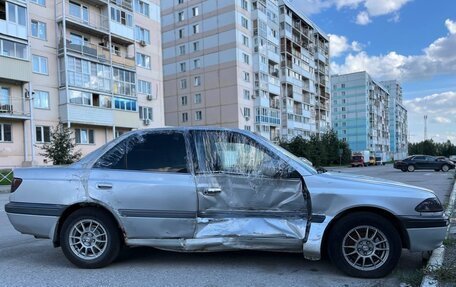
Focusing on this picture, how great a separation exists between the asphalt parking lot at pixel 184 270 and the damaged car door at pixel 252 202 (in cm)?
38

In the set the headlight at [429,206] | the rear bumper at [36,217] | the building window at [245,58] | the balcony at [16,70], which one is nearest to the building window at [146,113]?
the balcony at [16,70]

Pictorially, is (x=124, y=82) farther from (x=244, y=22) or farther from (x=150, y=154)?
(x=150, y=154)

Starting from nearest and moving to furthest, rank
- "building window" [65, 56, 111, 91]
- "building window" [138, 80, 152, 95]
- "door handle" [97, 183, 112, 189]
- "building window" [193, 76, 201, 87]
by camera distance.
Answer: "door handle" [97, 183, 112, 189] → "building window" [65, 56, 111, 91] → "building window" [138, 80, 152, 95] → "building window" [193, 76, 201, 87]

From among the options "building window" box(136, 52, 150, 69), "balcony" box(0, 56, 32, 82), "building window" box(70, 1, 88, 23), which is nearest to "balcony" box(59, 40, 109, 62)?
"building window" box(70, 1, 88, 23)

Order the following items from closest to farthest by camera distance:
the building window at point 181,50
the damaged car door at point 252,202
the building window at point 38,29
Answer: the damaged car door at point 252,202 → the building window at point 38,29 → the building window at point 181,50

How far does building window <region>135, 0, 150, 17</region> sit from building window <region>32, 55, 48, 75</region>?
42.7ft

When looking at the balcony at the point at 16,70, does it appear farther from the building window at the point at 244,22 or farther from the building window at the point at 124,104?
the building window at the point at 244,22

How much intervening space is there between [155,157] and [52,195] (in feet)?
4.52

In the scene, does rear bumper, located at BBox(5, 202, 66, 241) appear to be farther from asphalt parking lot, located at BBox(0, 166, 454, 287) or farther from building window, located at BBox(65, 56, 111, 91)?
building window, located at BBox(65, 56, 111, 91)

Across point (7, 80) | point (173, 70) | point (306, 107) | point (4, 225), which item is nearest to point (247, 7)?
point (173, 70)

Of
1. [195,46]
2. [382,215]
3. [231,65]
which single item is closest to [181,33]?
[195,46]

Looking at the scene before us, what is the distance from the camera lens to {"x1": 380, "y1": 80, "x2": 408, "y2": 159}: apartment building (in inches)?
5468

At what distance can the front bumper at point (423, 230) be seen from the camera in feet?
14.6

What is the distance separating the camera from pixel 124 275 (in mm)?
4707
